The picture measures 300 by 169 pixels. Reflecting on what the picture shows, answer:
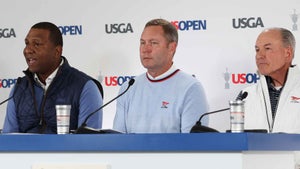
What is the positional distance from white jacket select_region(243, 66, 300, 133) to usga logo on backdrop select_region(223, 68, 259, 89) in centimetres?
34

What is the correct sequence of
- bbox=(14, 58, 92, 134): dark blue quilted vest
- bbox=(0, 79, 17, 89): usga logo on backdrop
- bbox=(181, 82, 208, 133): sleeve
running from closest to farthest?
bbox=(181, 82, 208, 133): sleeve < bbox=(14, 58, 92, 134): dark blue quilted vest < bbox=(0, 79, 17, 89): usga logo on backdrop

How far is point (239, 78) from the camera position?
195 inches

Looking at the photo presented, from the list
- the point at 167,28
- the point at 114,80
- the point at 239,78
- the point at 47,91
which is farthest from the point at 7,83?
the point at 239,78

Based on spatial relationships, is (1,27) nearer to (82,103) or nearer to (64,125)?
(82,103)

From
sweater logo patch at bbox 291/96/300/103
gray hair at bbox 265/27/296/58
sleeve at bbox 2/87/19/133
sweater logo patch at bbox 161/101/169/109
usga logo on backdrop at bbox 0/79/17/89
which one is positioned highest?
gray hair at bbox 265/27/296/58

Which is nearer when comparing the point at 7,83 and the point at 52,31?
the point at 52,31

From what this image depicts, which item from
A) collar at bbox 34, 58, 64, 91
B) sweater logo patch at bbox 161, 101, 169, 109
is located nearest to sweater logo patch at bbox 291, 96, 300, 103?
sweater logo patch at bbox 161, 101, 169, 109

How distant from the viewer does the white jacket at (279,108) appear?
14.5ft

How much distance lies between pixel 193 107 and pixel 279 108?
20.1 inches

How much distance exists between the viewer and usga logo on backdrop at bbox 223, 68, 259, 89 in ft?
16.1

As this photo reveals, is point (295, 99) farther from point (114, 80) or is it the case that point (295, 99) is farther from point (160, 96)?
point (114, 80)

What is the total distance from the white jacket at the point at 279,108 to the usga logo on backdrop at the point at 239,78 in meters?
0.34

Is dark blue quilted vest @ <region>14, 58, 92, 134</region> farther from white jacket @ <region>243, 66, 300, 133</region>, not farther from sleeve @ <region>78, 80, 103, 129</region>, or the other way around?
white jacket @ <region>243, 66, 300, 133</region>
